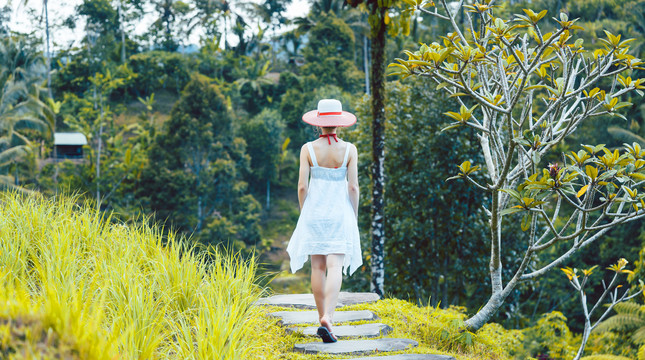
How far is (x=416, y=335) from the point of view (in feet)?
16.0

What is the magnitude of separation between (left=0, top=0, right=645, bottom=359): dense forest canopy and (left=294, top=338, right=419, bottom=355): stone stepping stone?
1408mm

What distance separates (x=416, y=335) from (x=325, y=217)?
1572mm

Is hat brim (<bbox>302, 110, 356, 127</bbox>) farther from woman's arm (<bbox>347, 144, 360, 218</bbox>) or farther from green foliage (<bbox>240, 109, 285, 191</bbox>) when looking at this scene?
green foliage (<bbox>240, 109, 285, 191</bbox>)

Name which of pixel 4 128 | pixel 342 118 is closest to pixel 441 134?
pixel 342 118

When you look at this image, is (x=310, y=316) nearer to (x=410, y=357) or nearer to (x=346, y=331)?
(x=346, y=331)

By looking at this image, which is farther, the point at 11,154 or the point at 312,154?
the point at 11,154

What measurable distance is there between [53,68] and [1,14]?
18.3ft

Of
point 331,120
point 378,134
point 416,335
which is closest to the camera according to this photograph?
point 331,120

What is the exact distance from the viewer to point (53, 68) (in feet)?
135

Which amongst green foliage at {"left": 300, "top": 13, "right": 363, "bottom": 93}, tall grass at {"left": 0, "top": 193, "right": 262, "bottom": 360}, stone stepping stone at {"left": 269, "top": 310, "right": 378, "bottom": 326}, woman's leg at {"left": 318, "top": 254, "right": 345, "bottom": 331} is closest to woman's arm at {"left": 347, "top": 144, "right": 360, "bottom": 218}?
woman's leg at {"left": 318, "top": 254, "right": 345, "bottom": 331}

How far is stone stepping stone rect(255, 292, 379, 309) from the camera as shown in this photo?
5373mm

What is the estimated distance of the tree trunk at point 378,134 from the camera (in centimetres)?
872

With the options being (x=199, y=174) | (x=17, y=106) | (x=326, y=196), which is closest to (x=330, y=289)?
(x=326, y=196)

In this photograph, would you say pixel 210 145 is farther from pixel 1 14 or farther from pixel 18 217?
pixel 1 14
